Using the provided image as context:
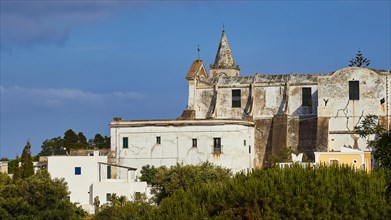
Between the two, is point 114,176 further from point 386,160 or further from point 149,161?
point 386,160

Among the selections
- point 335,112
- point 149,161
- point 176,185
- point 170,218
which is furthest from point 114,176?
point 170,218

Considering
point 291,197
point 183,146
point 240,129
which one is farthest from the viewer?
point 240,129

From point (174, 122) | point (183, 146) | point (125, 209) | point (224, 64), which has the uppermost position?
point (224, 64)

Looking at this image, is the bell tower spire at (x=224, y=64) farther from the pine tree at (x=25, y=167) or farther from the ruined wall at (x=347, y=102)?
the pine tree at (x=25, y=167)

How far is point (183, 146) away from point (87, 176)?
6561 mm

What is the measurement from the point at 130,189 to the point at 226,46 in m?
21.1

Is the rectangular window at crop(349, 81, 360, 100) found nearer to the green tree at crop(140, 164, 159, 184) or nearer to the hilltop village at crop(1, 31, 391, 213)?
the hilltop village at crop(1, 31, 391, 213)

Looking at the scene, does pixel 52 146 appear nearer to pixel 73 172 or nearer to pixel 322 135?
pixel 73 172

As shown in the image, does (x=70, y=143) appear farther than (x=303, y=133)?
Yes

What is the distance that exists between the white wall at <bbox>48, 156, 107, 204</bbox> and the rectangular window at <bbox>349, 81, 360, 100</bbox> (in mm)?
17318

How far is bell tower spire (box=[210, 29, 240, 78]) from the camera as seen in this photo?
3306 inches

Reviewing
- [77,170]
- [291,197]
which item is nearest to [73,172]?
[77,170]

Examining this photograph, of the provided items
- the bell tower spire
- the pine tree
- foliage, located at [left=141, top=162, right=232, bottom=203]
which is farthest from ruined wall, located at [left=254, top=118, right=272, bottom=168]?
the pine tree

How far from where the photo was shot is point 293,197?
126ft
